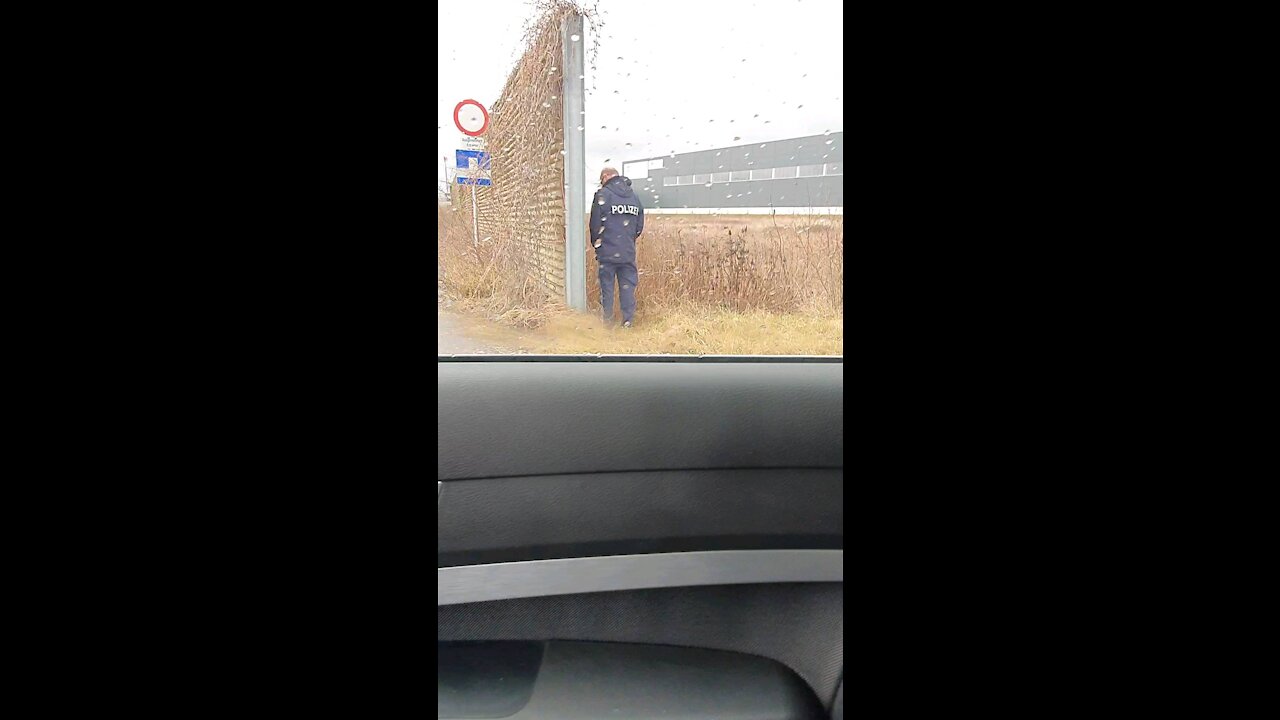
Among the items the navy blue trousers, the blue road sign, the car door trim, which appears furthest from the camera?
the navy blue trousers

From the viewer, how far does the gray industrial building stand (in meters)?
1.67

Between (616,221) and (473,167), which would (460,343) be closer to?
(473,167)

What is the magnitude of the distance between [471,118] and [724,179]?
1.70 feet

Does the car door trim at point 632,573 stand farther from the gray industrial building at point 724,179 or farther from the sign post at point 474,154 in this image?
the gray industrial building at point 724,179

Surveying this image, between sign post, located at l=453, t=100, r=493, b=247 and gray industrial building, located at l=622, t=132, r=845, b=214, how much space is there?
296mm

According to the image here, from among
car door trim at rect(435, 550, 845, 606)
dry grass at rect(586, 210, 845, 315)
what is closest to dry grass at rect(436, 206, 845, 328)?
dry grass at rect(586, 210, 845, 315)

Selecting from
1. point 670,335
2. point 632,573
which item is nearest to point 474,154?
point 670,335

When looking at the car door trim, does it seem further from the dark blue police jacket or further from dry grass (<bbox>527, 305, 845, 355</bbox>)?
the dark blue police jacket
